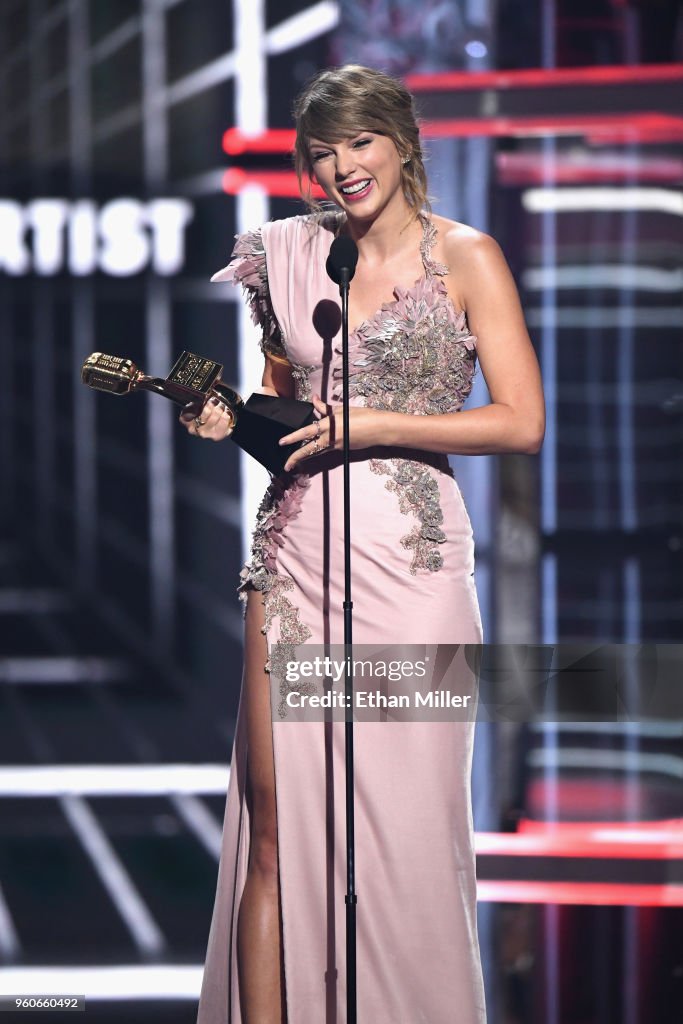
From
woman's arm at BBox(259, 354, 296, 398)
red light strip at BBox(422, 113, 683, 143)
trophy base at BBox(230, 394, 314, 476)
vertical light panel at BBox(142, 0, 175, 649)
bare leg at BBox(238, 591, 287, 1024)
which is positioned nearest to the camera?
trophy base at BBox(230, 394, 314, 476)

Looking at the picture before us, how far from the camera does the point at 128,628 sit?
3143mm

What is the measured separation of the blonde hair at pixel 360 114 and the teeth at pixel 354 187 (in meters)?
0.07

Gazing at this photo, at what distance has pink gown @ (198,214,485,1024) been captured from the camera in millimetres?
1775

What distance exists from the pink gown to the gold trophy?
3.2 inches

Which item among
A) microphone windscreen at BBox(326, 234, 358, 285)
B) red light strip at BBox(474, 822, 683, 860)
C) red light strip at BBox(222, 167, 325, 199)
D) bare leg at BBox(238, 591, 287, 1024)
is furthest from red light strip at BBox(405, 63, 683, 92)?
red light strip at BBox(474, 822, 683, 860)

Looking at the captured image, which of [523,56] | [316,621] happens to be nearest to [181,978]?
[316,621]

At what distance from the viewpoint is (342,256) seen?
1635mm

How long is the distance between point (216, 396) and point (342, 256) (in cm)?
30

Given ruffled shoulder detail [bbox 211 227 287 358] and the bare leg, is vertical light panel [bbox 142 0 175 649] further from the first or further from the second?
the bare leg

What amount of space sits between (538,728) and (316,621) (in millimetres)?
1154

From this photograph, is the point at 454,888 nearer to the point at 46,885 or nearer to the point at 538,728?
the point at 538,728

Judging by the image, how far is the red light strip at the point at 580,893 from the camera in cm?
257

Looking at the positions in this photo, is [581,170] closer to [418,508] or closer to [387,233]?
[387,233]

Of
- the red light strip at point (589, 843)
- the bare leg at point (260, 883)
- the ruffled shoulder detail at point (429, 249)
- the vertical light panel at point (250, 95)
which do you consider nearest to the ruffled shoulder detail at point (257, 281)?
the ruffled shoulder detail at point (429, 249)
